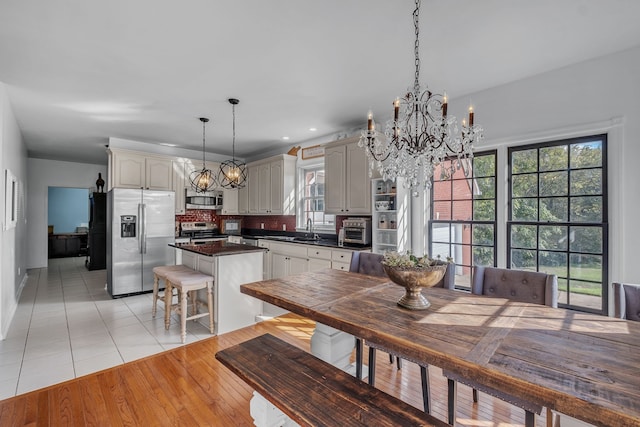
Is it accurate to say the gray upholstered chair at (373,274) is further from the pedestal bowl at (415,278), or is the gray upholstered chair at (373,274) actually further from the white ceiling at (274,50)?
the white ceiling at (274,50)

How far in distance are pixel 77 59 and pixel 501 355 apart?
148 inches

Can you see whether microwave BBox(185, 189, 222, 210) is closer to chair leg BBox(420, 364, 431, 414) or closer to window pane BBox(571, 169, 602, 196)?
chair leg BBox(420, 364, 431, 414)

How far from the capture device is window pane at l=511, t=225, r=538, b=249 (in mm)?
3025

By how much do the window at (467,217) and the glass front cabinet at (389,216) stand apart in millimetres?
330

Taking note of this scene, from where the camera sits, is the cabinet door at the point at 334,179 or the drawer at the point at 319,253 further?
the cabinet door at the point at 334,179

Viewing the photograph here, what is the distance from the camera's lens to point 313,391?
146cm

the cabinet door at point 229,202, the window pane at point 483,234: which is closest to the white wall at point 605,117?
the window pane at point 483,234

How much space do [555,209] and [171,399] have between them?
3.73 m

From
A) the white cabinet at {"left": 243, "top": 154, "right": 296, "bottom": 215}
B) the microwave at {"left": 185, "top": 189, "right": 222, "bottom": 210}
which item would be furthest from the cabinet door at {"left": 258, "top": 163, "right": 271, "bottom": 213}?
the microwave at {"left": 185, "top": 189, "right": 222, "bottom": 210}

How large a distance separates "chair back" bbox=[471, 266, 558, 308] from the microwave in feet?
17.6

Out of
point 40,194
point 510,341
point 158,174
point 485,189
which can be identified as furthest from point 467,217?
point 40,194

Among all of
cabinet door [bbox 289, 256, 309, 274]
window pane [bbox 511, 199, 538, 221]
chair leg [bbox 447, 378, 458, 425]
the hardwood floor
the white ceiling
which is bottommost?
the hardwood floor

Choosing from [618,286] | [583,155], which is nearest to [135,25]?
[618,286]

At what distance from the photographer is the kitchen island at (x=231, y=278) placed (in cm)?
342
